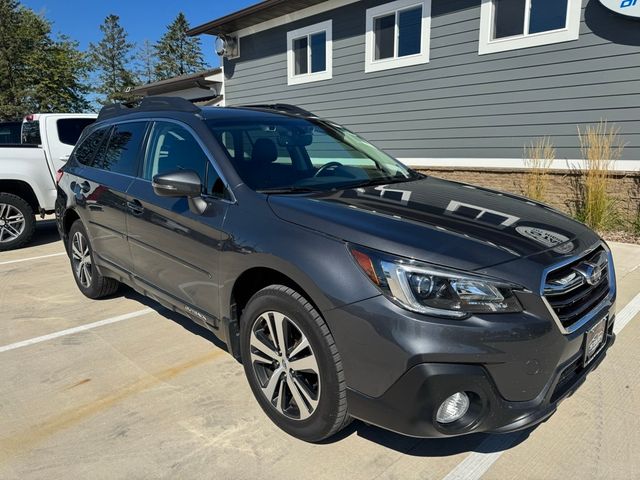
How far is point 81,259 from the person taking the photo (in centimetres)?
459

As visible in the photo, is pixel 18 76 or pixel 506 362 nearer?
pixel 506 362

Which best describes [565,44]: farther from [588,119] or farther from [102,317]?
[102,317]

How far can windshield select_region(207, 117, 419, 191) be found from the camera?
9.39ft

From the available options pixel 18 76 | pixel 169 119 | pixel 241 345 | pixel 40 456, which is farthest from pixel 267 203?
pixel 18 76

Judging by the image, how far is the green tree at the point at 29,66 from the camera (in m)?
29.2

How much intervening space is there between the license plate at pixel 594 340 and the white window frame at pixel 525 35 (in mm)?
6278

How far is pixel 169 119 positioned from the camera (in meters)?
3.35

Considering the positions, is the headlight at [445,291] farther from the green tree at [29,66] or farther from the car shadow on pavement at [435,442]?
the green tree at [29,66]

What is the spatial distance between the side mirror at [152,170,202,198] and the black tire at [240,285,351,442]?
729mm

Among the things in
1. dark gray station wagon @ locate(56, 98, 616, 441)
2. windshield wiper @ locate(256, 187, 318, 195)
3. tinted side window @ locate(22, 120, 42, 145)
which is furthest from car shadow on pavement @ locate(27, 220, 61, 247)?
windshield wiper @ locate(256, 187, 318, 195)

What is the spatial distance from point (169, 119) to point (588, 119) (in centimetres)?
644

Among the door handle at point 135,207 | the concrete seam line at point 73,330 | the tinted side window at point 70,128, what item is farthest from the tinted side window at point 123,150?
the tinted side window at point 70,128

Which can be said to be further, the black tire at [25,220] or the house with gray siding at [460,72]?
the house with gray siding at [460,72]

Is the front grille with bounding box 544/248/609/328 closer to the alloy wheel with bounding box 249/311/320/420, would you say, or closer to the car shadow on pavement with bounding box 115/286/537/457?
the car shadow on pavement with bounding box 115/286/537/457
